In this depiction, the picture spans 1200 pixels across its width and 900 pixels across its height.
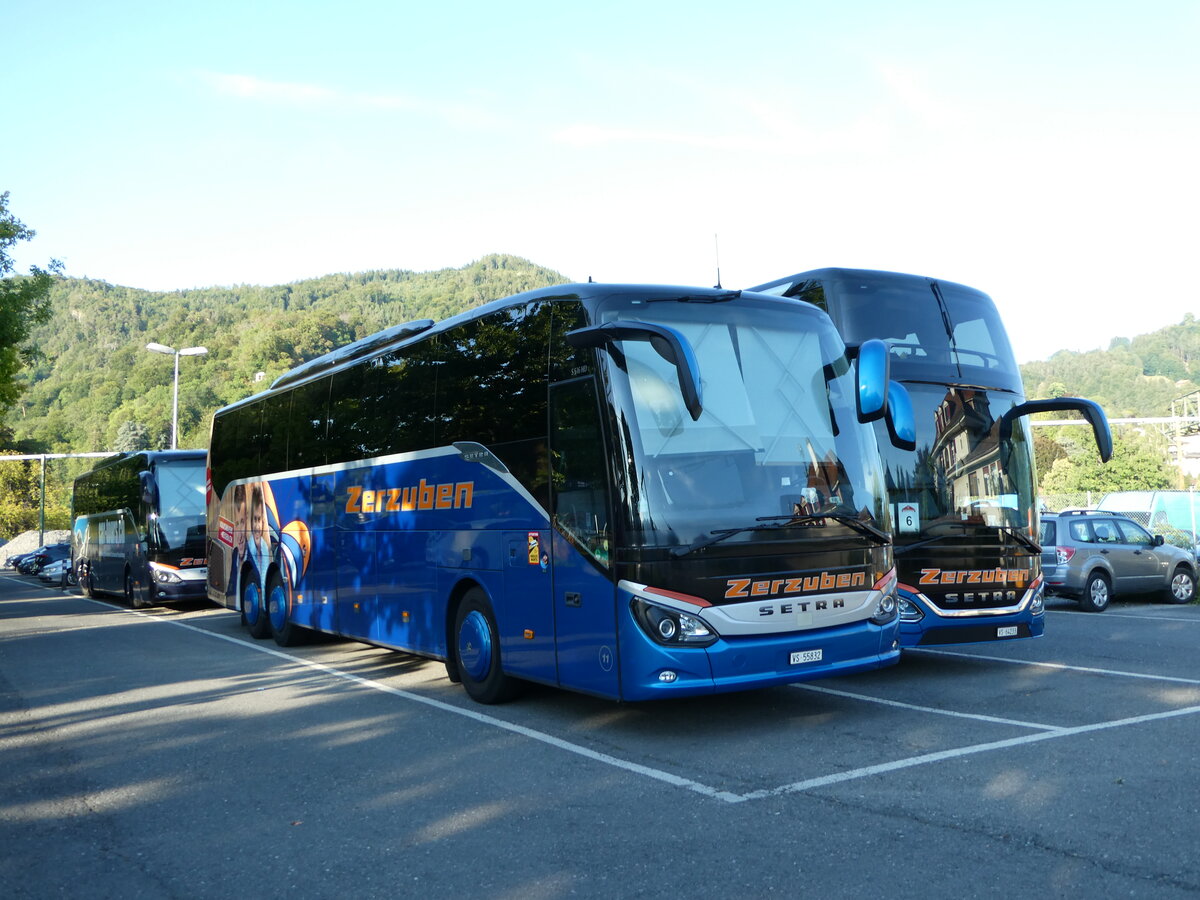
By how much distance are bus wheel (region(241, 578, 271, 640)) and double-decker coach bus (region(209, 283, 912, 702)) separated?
575 centimetres

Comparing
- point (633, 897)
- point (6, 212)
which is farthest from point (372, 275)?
point (633, 897)

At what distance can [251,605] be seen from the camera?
1617cm

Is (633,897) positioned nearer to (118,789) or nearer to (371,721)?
(118,789)

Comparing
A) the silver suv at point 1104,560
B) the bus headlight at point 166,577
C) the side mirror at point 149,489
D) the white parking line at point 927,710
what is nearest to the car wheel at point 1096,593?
the silver suv at point 1104,560

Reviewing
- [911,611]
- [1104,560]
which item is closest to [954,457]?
[911,611]

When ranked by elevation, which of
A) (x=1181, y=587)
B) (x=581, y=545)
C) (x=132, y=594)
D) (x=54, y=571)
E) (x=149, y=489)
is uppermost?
(x=149, y=489)

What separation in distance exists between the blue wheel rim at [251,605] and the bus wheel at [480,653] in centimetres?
678

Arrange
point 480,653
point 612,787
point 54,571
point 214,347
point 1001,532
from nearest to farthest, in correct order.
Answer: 1. point 612,787
2. point 480,653
3. point 1001,532
4. point 54,571
5. point 214,347

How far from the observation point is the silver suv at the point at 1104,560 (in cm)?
1881

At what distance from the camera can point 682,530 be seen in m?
7.66

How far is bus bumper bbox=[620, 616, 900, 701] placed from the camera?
7.54 meters

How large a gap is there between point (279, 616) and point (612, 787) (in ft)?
30.7

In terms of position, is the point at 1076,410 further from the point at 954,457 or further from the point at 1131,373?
the point at 1131,373

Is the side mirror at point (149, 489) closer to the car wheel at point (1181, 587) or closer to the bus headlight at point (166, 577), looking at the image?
the bus headlight at point (166, 577)
